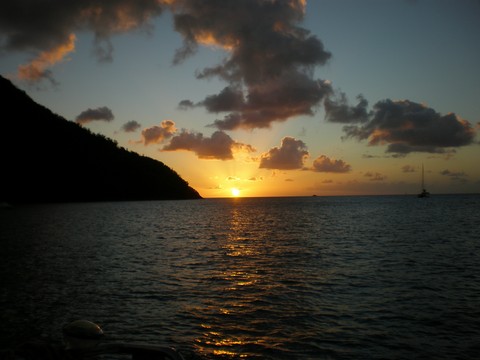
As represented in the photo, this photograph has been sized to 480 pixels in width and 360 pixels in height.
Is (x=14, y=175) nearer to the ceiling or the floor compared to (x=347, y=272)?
nearer to the ceiling

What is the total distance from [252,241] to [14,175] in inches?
7370

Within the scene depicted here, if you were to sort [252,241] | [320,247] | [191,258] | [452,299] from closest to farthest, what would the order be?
[452,299], [191,258], [320,247], [252,241]

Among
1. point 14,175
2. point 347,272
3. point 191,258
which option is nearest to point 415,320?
point 347,272

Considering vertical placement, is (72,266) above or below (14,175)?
below

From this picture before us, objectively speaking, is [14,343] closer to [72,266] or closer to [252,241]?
[72,266]

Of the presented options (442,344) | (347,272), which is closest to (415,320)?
(442,344)

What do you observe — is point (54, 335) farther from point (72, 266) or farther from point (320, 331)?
point (72, 266)

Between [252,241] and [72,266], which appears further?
[252,241]

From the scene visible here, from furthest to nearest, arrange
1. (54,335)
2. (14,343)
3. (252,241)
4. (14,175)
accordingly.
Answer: (14,175) < (252,241) < (54,335) < (14,343)

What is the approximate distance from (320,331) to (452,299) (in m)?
10.6

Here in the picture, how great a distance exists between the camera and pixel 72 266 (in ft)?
112

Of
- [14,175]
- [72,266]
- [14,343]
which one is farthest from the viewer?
[14,175]

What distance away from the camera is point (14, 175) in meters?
199

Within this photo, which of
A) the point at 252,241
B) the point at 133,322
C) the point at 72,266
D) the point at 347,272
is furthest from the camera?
the point at 252,241
